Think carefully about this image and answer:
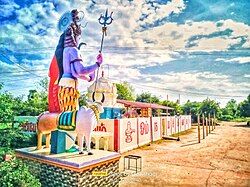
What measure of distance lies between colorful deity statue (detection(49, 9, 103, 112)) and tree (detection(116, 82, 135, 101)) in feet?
93.2

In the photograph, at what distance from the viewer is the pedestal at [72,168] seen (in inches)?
150

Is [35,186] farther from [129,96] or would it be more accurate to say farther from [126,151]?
[129,96]

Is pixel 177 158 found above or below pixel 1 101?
below

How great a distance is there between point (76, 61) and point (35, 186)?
2.06 m

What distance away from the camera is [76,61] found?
437 centimetres

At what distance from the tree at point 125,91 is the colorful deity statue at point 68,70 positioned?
2840 cm

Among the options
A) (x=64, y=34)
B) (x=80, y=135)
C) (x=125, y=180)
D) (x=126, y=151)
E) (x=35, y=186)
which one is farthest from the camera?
(x=126, y=151)

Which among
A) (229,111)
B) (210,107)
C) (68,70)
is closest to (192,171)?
(68,70)

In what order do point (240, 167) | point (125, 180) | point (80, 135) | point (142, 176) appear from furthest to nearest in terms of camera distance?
point (240, 167) → point (142, 176) → point (125, 180) → point (80, 135)

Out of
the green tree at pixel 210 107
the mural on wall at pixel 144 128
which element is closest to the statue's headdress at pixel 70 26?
the mural on wall at pixel 144 128

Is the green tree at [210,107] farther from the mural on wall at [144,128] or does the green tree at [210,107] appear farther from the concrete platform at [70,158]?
the concrete platform at [70,158]

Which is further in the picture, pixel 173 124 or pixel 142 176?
pixel 173 124

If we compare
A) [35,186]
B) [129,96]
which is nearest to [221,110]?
[129,96]

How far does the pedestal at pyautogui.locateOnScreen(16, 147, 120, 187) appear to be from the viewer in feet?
12.5
